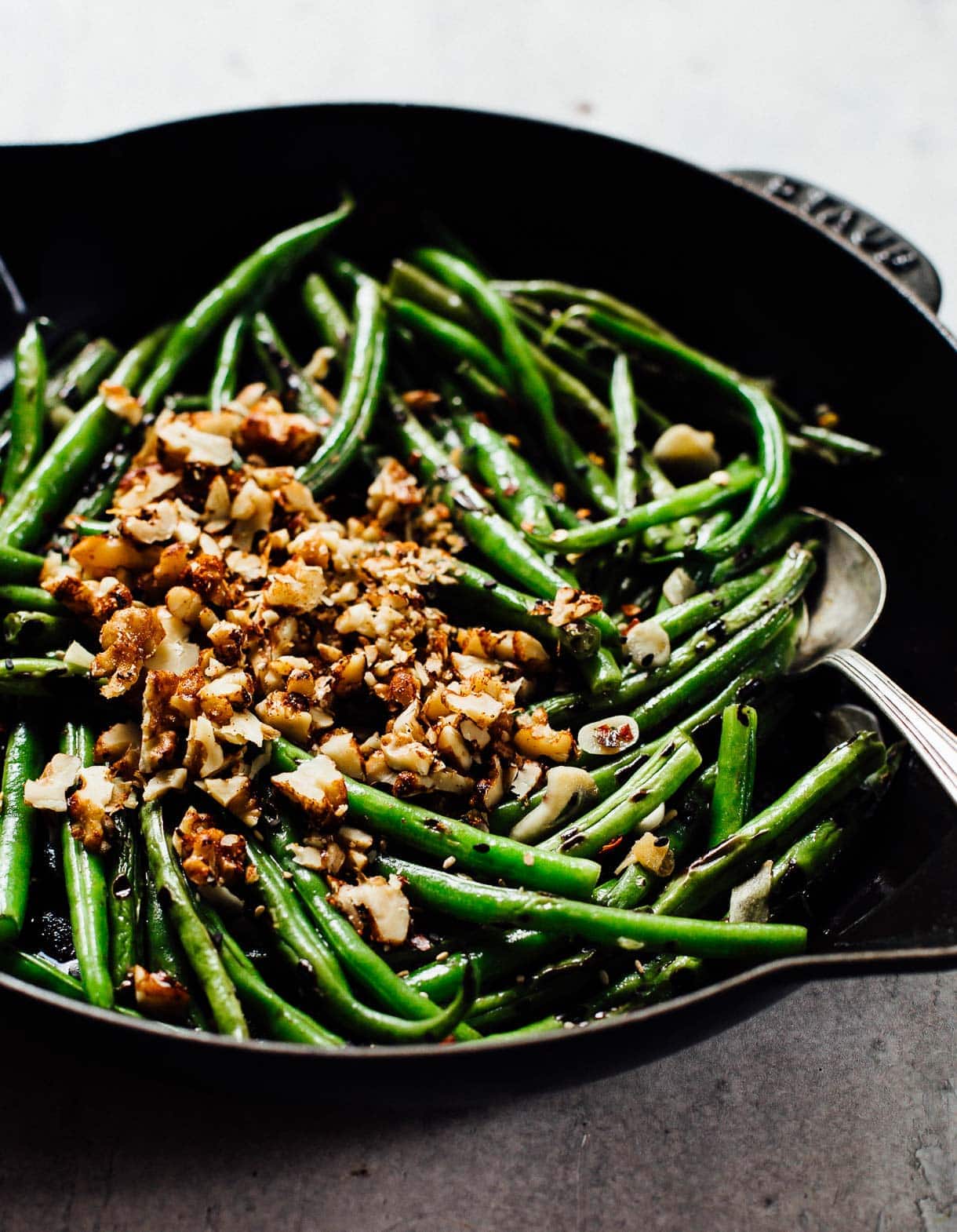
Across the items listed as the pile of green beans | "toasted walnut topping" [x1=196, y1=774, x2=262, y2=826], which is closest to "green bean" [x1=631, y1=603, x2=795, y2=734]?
the pile of green beans

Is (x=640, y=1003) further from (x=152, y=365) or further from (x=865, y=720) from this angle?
(x=152, y=365)

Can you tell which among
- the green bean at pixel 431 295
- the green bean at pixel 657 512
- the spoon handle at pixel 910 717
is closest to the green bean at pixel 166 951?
the green bean at pixel 657 512

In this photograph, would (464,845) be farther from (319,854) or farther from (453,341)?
(453,341)

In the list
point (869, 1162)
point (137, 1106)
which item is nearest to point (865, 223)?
point (869, 1162)

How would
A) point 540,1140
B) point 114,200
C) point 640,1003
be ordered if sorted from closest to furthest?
1. point 640,1003
2. point 540,1140
3. point 114,200

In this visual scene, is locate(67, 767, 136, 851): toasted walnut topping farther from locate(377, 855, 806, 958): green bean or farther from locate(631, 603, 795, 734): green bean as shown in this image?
locate(631, 603, 795, 734): green bean

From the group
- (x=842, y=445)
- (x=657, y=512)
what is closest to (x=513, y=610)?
(x=657, y=512)

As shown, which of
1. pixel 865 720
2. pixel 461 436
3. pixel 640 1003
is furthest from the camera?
pixel 461 436
